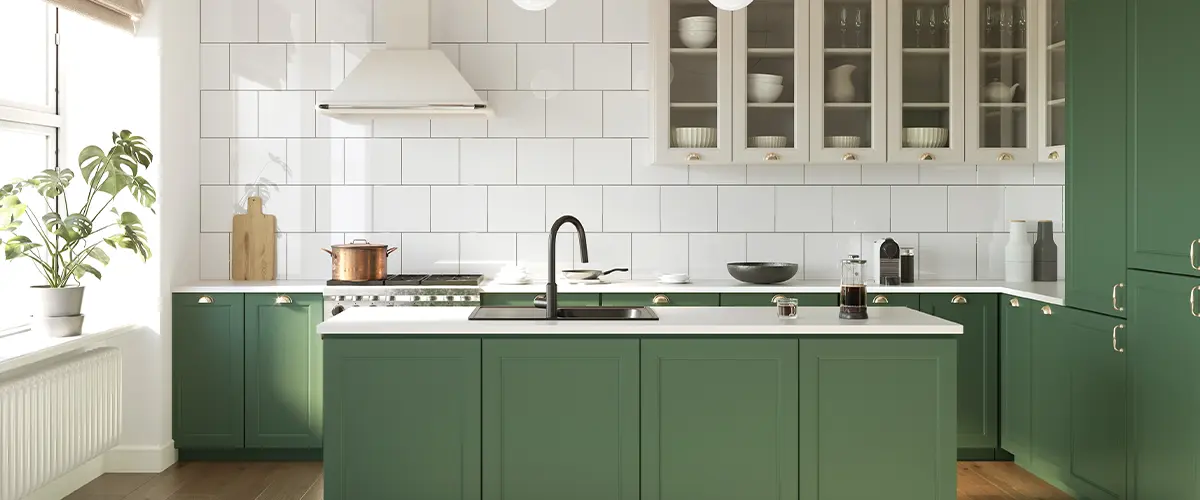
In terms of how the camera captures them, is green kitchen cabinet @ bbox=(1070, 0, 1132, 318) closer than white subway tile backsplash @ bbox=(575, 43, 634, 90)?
Yes

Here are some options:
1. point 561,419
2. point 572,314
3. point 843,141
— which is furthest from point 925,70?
point 561,419

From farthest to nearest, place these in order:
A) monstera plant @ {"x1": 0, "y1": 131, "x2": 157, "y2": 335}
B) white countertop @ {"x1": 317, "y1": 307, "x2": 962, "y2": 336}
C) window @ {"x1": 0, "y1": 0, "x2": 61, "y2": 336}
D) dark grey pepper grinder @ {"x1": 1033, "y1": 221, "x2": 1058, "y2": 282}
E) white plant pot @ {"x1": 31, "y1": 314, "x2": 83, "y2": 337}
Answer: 1. dark grey pepper grinder @ {"x1": 1033, "y1": 221, "x2": 1058, "y2": 282}
2. window @ {"x1": 0, "y1": 0, "x2": 61, "y2": 336}
3. white plant pot @ {"x1": 31, "y1": 314, "x2": 83, "y2": 337}
4. monstera plant @ {"x1": 0, "y1": 131, "x2": 157, "y2": 335}
5. white countertop @ {"x1": 317, "y1": 307, "x2": 962, "y2": 336}

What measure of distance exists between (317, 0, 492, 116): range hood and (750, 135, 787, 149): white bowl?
136 cm

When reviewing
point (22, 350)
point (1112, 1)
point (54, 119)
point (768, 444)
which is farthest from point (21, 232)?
point (1112, 1)

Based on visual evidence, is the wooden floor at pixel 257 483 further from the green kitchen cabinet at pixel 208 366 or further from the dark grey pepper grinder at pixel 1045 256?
the dark grey pepper grinder at pixel 1045 256

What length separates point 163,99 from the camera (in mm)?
4363

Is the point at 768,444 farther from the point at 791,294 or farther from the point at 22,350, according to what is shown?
the point at 22,350

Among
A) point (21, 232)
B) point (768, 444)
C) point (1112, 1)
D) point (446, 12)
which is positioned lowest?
point (768, 444)

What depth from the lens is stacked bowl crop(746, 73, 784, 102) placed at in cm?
461

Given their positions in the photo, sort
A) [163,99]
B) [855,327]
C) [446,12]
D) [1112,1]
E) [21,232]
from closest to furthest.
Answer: [855,327]
[1112,1]
[21,232]
[163,99]
[446,12]

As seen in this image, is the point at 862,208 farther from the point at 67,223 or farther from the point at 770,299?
the point at 67,223

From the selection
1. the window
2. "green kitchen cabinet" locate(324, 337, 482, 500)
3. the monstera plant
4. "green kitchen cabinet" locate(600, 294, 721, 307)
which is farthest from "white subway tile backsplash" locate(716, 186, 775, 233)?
the window

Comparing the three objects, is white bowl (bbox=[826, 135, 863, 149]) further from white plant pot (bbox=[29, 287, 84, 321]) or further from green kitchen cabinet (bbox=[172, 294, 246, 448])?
white plant pot (bbox=[29, 287, 84, 321])

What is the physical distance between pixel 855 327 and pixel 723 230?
7.07 ft
